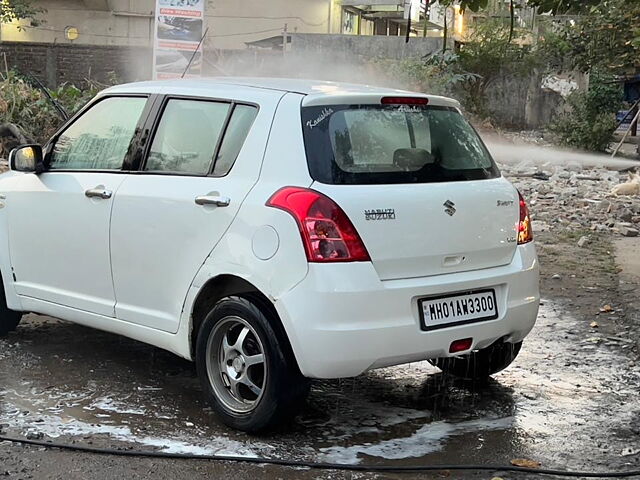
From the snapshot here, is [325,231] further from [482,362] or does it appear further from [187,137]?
[482,362]

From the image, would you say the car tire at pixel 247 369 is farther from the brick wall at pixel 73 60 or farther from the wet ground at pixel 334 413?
the brick wall at pixel 73 60

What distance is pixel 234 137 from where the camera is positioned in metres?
4.68

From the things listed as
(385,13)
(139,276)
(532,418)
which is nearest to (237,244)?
(139,276)

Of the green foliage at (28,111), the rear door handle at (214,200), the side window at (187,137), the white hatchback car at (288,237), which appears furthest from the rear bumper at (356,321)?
the green foliage at (28,111)

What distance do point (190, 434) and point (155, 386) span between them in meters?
0.81

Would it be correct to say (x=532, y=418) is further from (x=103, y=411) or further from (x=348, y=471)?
(x=103, y=411)

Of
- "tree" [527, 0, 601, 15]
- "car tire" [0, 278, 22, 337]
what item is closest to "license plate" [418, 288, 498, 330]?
"car tire" [0, 278, 22, 337]

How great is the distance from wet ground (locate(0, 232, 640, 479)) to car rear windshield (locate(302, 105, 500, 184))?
127 cm

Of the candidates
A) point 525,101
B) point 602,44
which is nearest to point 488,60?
point 525,101

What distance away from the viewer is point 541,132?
2720cm

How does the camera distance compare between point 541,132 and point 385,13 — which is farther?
point 385,13

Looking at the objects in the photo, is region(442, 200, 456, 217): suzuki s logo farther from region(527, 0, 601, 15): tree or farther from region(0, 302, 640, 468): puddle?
region(527, 0, 601, 15): tree

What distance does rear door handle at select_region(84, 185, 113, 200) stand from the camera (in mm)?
5101

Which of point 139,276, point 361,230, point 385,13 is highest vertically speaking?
point 385,13
